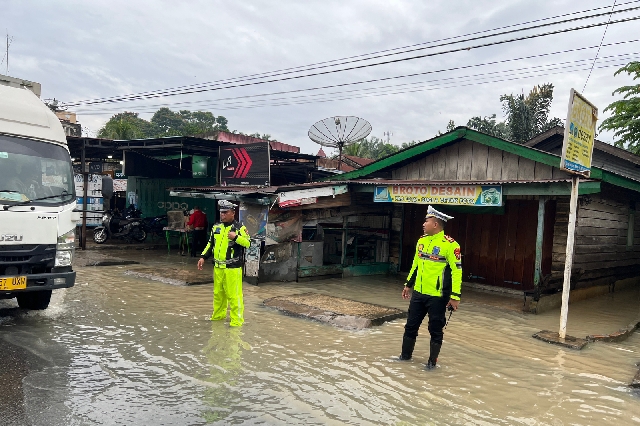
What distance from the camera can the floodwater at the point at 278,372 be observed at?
13.7ft

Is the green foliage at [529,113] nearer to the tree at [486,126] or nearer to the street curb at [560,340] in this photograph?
the tree at [486,126]

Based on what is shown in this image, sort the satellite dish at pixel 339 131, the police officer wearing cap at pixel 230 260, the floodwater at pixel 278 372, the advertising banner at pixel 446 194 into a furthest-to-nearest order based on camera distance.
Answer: the satellite dish at pixel 339 131 → the advertising banner at pixel 446 194 → the police officer wearing cap at pixel 230 260 → the floodwater at pixel 278 372

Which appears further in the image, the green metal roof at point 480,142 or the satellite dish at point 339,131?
the satellite dish at point 339,131

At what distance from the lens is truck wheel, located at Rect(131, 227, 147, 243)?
16.6 meters

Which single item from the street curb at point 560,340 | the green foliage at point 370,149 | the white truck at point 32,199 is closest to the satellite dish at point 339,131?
the green foliage at point 370,149

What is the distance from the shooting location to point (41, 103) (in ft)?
23.0

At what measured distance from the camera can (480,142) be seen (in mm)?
10203

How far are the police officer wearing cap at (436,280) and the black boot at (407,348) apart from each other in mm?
98

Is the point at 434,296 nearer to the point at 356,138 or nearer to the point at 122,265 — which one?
the point at 122,265

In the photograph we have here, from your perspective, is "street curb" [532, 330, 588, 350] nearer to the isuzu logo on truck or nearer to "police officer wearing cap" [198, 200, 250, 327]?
"police officer wearing cap" [198, 200, 250, 327]

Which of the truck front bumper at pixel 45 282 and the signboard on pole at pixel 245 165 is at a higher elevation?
the signboard on pole at pixel 245 165

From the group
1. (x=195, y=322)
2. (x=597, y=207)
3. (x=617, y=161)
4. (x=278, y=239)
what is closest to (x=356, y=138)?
(x=278, y=239)

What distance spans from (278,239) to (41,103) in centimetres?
528

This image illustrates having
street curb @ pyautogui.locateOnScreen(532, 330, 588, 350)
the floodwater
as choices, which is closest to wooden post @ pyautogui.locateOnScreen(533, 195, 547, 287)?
the floodwater
